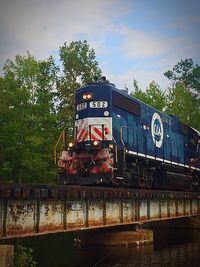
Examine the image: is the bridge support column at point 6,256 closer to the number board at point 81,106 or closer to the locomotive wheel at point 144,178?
the number board at point 81,106

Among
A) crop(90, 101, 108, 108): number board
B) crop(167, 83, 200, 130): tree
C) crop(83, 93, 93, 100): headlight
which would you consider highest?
crop(167, 83, 200, 130): tree

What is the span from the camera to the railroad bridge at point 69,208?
9562 mm

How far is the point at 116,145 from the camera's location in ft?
49.7

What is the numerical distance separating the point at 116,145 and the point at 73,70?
A: 23987 millimetres

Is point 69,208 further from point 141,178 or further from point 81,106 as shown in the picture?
point 141,178

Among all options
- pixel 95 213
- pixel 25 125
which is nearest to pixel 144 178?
pixel 95 213

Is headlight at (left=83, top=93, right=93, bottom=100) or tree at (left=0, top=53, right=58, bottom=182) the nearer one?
headlight at (left=83, top=93, right=93, bottom=100)

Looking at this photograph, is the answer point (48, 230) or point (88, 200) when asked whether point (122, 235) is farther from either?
point (48, 230)

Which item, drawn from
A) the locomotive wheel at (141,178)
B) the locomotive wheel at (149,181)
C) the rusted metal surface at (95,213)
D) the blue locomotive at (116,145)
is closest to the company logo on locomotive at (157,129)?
the blue locomotive at (116,145)

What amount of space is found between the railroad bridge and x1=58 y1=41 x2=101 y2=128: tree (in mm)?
19269

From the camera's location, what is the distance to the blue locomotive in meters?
14.8

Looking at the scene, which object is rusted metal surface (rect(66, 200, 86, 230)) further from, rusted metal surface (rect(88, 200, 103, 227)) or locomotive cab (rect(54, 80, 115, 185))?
locomotive cab (rect(54, 80, 115, 185))

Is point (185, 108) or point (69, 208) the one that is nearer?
point (69, 208)

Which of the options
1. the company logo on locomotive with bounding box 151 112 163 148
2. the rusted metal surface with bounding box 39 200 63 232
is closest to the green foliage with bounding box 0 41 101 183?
the company logo on locomotive with bounding box 151 112 163 148
